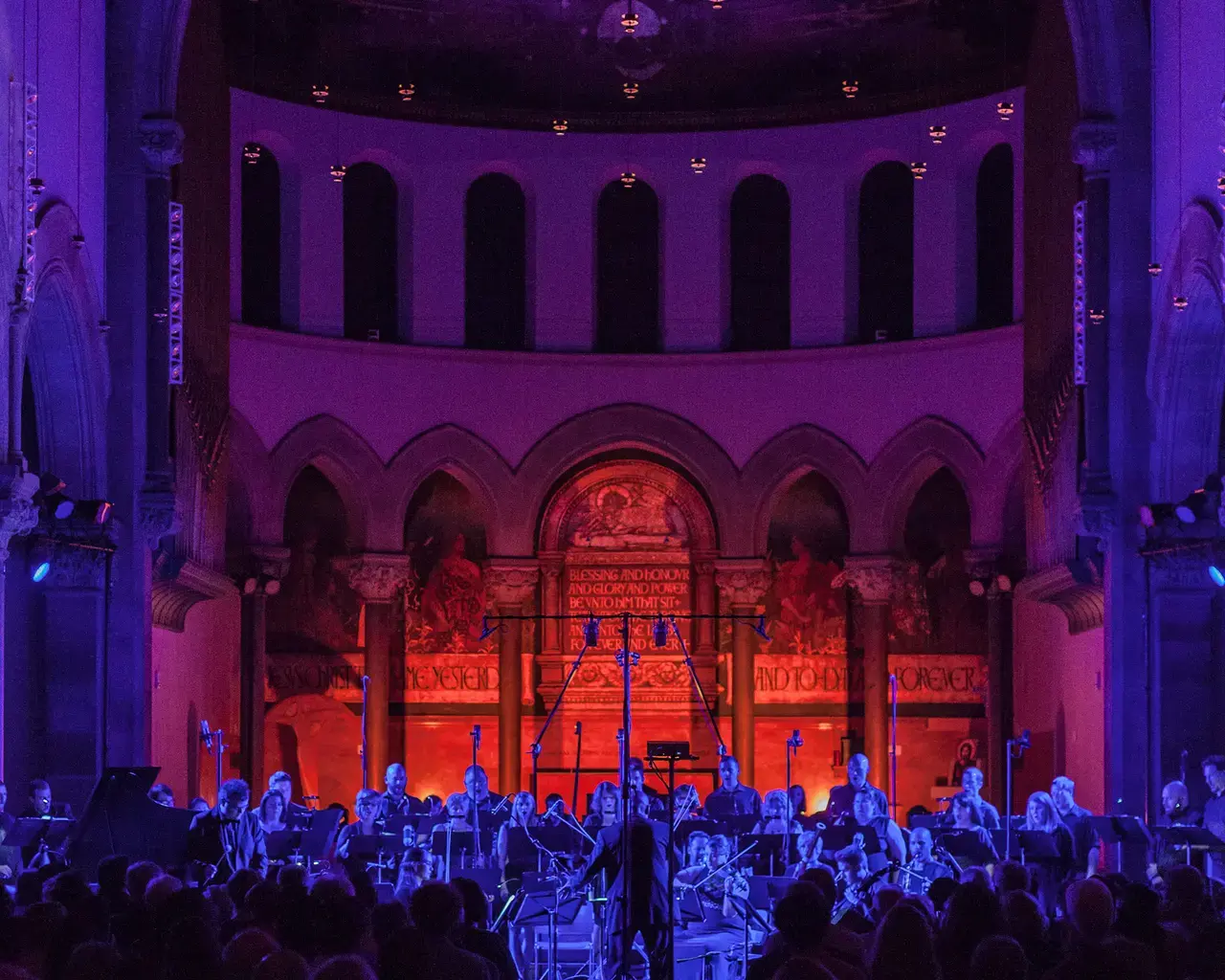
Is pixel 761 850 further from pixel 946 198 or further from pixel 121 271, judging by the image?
pixel 946 198

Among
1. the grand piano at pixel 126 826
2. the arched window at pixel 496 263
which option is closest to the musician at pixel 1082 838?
the grand piano at pixel 126 826

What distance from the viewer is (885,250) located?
26312 millimetres

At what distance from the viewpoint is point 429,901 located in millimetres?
6824

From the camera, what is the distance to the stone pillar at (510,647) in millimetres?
25594

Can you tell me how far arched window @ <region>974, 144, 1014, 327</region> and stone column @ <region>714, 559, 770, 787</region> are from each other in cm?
436

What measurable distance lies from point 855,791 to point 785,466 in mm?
8484

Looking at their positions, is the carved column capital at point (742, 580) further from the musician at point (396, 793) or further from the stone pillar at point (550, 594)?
the musician at point (396, 793)

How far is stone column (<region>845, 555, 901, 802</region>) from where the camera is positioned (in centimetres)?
2520

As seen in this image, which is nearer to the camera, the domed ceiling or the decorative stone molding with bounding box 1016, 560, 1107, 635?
the decorative stone molding with bounding box 1016, 560, 1107, 635

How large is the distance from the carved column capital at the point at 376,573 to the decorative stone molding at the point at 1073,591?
7.85m

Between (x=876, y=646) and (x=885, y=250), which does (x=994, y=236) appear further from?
(x=876, y=646)

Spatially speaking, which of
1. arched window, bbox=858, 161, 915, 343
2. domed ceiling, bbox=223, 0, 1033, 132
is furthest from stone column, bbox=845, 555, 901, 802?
domed ceiling, bbox=223, 0, 1033, 132

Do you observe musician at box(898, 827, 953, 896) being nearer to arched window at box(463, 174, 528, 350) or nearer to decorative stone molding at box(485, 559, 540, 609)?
decorative stone molding at box(485, 559, 540, 609)

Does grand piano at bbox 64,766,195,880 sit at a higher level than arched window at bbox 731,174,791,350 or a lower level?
lower
